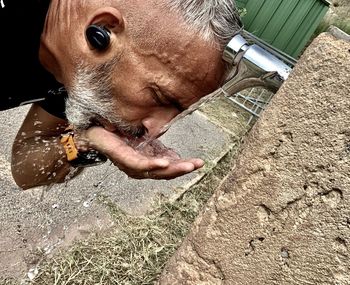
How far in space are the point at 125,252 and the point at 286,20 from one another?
5.93 meters

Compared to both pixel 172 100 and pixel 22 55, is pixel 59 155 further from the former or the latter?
pixel 172 100

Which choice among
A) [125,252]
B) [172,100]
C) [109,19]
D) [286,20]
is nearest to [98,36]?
[109,19]

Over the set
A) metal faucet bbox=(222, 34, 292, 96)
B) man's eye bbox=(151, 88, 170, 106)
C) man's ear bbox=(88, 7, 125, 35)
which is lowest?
man's eye bbox=(151, 88, 170, 106)

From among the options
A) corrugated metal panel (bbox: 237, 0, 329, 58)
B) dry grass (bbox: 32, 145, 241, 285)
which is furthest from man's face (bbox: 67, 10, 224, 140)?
corrugated metal panel (bbox: 237, 0, 329, 58)

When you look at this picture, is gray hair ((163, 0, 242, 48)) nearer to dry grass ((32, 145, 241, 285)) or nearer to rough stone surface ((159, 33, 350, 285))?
rough stone surface ((159, 33, 350, 285))

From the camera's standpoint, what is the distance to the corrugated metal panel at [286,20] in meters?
7.64

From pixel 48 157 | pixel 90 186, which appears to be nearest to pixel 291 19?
pixel 90 186

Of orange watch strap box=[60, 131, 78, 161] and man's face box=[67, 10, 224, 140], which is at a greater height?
man's face box=[67, 10, 224, 140]

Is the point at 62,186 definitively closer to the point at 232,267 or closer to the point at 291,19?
the point at 232,267

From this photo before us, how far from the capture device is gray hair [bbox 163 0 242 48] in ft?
5.57

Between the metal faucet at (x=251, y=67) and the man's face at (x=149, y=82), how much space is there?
8cm

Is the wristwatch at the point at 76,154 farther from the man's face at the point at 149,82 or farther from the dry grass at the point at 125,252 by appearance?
the dry grass at the point at 125,252

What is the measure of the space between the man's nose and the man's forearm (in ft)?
1.54

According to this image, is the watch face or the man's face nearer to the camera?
the man's face
